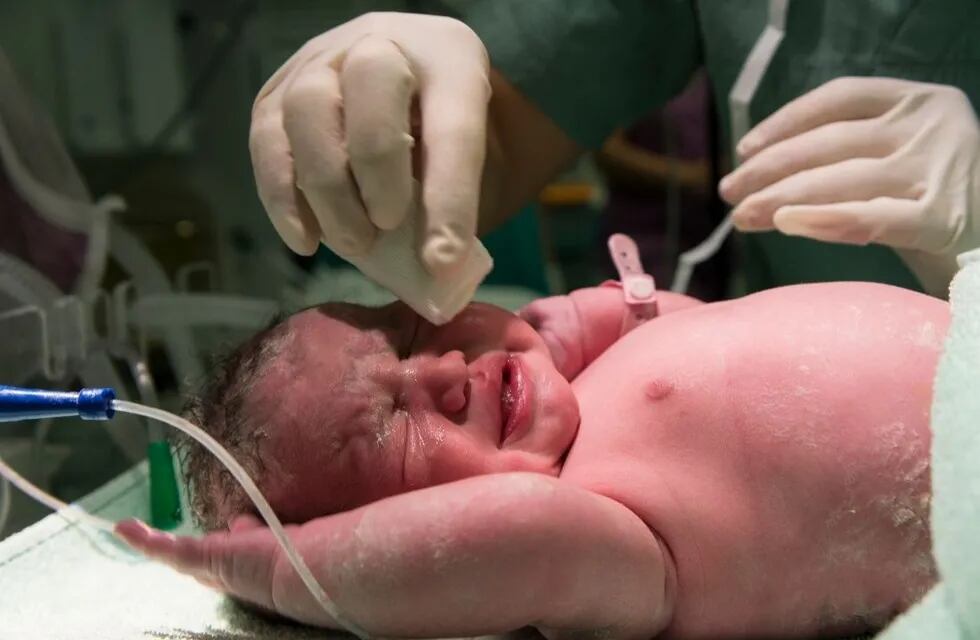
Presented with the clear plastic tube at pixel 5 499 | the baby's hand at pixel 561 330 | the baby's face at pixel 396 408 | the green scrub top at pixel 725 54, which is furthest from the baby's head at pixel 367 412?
the green scrub top at pixel 725 54

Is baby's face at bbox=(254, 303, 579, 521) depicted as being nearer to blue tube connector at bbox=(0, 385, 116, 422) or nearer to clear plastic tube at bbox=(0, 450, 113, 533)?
blue tube connector at bbox=(0, 385, 116, 422)

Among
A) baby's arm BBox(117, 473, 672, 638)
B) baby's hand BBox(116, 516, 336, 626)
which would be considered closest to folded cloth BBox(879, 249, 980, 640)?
baby's arm BBox(117, 473, 672, 638)

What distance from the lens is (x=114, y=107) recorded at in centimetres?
168

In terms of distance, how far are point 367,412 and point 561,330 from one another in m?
0.32

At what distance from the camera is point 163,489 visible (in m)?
1.12

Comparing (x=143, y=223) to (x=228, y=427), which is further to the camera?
(x=143, y=223)

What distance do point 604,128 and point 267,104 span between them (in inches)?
24.2

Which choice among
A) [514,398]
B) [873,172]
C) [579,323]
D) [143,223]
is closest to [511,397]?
[514,398]

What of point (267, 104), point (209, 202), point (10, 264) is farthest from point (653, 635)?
point (209, 202)

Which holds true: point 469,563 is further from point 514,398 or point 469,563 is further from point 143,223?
point 143,223

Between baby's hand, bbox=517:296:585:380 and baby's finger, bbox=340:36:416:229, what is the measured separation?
262 mm

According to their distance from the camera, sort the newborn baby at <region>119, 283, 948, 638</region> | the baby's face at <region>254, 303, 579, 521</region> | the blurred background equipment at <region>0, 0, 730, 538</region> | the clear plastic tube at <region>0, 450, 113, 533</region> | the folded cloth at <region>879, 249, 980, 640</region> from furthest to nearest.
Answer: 1. the blurred background equipment at <region>0, 0, 730, 538</region>
2. the clear plastic tube at <region>0, 450, 113, 533</region>
3. the baby's face at <region>254, 303, 579, 521</region>
4. the newborn baby at <region>119, 283, 948, 638</region>
5. the folded cloth at <region>879, 249, 980, 640</region>

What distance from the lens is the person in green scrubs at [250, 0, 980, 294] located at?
863 millimetres

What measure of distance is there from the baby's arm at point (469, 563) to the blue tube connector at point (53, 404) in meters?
0.14
